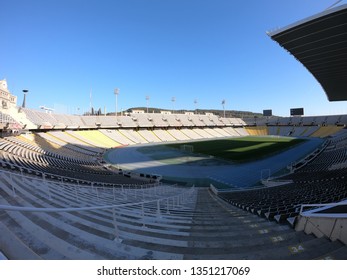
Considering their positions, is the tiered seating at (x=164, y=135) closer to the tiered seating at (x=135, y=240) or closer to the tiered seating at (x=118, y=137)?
the tiered seating at (x=118, y=137)

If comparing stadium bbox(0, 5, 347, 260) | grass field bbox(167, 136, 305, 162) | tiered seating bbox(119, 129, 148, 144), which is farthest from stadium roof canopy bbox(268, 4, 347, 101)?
tiered seating bbox(119, 129, 148, 144)

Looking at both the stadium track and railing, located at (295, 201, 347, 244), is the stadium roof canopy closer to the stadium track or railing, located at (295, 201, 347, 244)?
the stadium track

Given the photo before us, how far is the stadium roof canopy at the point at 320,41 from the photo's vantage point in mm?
15164

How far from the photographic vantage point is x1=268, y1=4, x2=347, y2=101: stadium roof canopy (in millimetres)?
15164

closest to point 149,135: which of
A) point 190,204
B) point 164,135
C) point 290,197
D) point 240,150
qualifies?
point 164,135

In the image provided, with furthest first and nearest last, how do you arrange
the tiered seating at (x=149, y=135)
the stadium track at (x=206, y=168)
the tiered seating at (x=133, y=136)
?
the tiered seating at (x=149, y=135)
the tiered seating at (x=133, y=136)
the stadium track at (x=206, y=168)

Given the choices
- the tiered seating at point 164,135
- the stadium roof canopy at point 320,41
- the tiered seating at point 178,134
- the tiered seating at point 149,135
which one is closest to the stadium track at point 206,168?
the stadium roof canopy at point 320,41

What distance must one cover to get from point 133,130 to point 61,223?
64325mm

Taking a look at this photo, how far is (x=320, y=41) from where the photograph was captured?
18375 millimetres

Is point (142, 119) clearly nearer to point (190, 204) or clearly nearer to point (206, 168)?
point (206, 168)

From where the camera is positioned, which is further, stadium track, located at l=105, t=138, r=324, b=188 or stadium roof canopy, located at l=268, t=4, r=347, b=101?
stadium track, located at l=105, t=138, r=324, b=188

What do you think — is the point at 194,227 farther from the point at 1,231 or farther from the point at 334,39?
the point at 334,39

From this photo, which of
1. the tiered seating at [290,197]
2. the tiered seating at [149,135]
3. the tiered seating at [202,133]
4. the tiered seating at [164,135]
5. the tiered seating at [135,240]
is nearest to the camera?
the tiered seating at [135,240]
